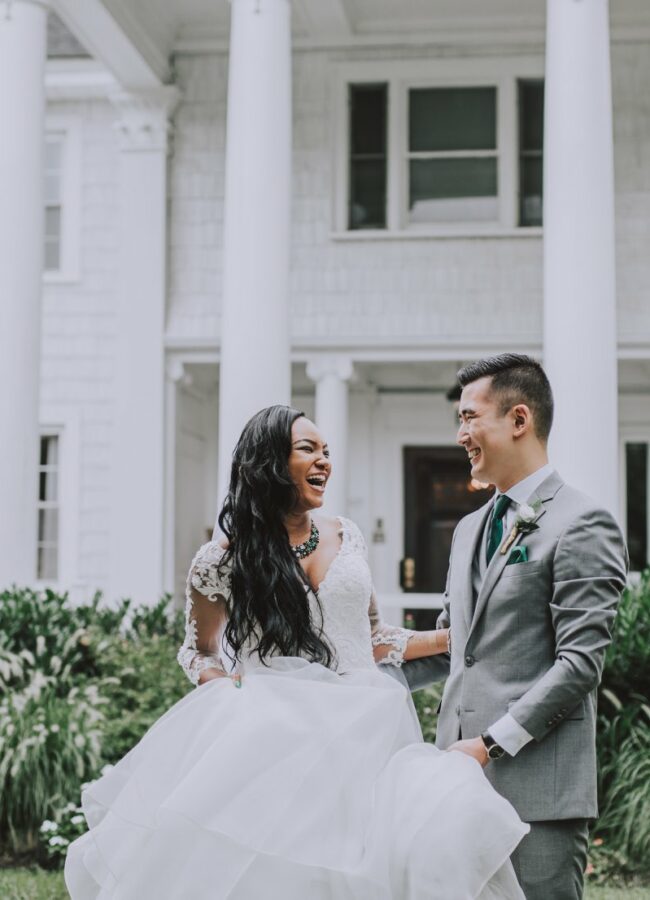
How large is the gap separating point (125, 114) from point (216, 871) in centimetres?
1239

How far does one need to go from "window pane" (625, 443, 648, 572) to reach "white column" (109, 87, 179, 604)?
222 inches

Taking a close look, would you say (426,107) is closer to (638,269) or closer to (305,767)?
(638,269)

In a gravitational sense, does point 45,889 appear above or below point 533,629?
below

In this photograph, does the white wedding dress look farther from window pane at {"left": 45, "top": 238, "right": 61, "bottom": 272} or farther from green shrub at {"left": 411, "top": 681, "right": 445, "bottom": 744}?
window pane at {"left": 45, "top": 238, "right": 61, "bottom": 272}

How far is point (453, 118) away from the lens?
14.3 metres

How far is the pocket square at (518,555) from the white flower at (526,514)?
0.26 ft

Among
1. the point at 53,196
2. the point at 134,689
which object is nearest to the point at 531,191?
the point at 53,196

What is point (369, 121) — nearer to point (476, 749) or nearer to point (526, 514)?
point (526, 514)

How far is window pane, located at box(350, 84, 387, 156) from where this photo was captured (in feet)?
47.2

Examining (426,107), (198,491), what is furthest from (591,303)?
(198,491)

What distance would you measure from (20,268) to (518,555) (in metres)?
8.61

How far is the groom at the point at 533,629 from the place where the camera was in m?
3.34

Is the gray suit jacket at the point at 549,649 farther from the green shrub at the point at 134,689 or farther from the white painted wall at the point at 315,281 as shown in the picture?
the white painted wall at the point at 315,281

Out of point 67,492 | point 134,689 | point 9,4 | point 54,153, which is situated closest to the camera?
point 134,689
